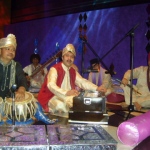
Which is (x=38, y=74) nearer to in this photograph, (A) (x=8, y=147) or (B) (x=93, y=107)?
(B) (x=93, y=107)

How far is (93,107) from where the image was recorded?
3396mm

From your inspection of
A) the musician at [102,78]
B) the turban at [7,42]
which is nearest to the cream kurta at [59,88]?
the turban at [7,42]

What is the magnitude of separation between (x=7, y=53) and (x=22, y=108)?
807 mm

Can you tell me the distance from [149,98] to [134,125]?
8.06 feet

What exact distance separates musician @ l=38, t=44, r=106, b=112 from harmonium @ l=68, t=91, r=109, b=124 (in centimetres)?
46

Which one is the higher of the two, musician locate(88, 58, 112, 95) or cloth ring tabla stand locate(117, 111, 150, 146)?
musician locate(88, 58, 112, 95)

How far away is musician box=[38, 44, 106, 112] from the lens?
3939mm

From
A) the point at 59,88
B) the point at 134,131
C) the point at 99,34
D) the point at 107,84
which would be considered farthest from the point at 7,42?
the point at 99,34

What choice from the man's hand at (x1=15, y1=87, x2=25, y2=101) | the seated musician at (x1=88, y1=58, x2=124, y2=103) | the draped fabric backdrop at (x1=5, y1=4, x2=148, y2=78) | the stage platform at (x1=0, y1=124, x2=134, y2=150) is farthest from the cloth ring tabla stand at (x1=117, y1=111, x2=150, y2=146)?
the draped fabric backdrop at (x1=5, y1=4, x2=148, y2=78)

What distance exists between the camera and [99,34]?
22.3 ft

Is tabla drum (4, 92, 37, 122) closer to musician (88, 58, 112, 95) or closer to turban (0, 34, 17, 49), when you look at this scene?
turban (0, 34, 17, 49)

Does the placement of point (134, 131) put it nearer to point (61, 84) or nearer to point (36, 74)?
point (61, 84)

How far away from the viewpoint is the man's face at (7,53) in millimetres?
3361

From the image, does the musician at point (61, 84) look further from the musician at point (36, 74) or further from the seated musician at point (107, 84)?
the musician at point (36, 74)
